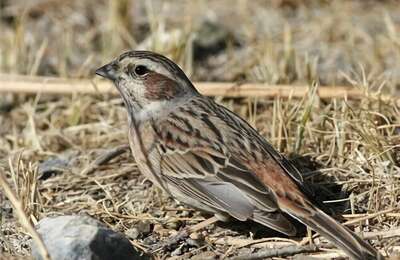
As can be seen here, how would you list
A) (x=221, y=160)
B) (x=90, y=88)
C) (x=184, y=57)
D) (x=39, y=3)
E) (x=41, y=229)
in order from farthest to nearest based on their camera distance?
(x=39, y=3)
(x=184, y=57)
(x=90, y=88)
(x=221, y=160)
(x=41, y=229)

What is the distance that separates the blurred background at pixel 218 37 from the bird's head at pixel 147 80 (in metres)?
1.41

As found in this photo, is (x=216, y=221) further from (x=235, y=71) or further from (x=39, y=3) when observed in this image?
(x=39, y=3)

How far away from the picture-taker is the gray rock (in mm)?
4453

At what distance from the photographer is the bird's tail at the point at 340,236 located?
4438 millimetres

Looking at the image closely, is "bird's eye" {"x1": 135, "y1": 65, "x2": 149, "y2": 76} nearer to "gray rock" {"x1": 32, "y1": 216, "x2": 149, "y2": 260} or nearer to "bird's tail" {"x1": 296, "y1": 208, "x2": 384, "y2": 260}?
"gray rock" {"x1": 32, "y1": 216, "x2": 149, "y2": 260}

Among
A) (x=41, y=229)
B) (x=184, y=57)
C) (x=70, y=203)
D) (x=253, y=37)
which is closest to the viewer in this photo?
(x=41, y=229)

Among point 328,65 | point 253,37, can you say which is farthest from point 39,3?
point 328,65

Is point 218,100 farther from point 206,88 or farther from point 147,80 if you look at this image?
point 147,80

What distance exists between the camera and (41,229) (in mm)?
4652

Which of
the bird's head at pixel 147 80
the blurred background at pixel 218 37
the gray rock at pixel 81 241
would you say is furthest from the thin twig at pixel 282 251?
the blurred background at pixel 218 37

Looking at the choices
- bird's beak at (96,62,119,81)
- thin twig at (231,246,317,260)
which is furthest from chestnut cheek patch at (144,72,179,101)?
thin twig at (231,246,317,260)

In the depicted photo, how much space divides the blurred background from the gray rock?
2696 mm

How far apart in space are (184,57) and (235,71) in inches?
19.9

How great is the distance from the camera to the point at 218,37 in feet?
27.6
